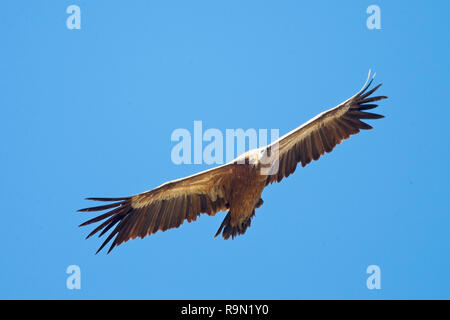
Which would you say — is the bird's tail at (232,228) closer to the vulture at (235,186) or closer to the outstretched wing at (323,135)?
the vulture at (235,186)

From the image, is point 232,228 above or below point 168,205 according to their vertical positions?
below

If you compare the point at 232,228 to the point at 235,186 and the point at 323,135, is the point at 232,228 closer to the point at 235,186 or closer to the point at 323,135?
the point at 235,186

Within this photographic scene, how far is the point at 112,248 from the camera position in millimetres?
10719

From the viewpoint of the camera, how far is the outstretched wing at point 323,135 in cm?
1139

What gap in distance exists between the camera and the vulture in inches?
422

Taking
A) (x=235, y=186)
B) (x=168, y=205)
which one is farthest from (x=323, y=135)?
(x=168, y=205)

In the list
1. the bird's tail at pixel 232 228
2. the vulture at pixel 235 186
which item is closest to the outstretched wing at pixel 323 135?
the vulture at pixel 235 186

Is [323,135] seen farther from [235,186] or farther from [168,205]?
[168,205]

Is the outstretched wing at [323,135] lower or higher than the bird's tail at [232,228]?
higher

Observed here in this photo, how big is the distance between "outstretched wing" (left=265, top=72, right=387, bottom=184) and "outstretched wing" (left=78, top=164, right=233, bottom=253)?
0.92m

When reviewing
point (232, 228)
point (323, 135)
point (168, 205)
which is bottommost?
point (232, 228)

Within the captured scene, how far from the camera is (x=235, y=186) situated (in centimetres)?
1085

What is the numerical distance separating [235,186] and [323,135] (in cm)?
180
